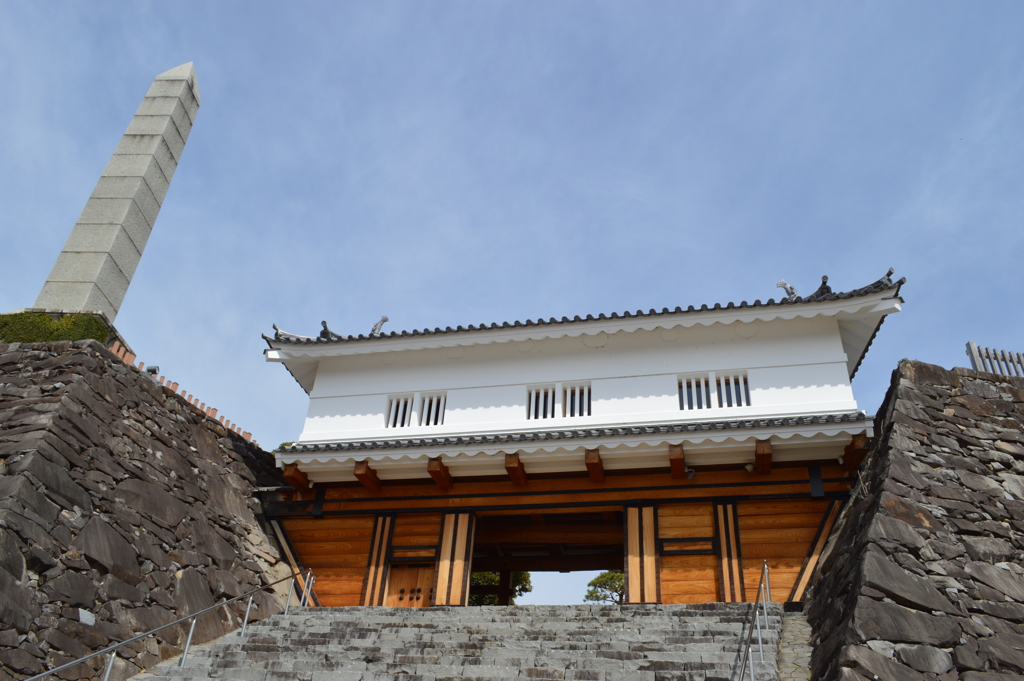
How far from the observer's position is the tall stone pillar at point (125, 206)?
655 inches

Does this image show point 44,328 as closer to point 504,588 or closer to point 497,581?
point 504,588

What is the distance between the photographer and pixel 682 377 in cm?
1336

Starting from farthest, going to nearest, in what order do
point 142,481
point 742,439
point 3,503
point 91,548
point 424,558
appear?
point 424,558 → point 742,439 → point 142,481 → point 91,548 → point 3,503

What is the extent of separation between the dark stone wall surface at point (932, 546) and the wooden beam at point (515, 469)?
466cm

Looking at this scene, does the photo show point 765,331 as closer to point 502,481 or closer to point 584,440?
point 584,440

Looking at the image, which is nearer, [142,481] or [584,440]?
[142,481]

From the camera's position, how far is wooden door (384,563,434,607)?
12312mm

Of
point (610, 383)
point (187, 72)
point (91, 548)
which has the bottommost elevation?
point (91, 548)

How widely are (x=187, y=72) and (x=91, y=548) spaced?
595 inches

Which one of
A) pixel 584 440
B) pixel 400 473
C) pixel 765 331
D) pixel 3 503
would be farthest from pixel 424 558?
pixel 765 331

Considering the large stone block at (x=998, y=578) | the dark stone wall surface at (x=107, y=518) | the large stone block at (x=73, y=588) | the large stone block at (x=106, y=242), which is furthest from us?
the large stone block at (x=106, y=242)

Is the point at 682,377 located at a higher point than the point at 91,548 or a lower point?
higher

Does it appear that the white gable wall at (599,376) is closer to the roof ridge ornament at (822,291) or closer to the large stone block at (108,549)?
the roof ridge ornament at (822,291)

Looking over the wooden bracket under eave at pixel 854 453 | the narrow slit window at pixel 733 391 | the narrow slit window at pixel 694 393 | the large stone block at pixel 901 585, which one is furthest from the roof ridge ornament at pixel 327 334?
the large stone block at pixel 901 585
